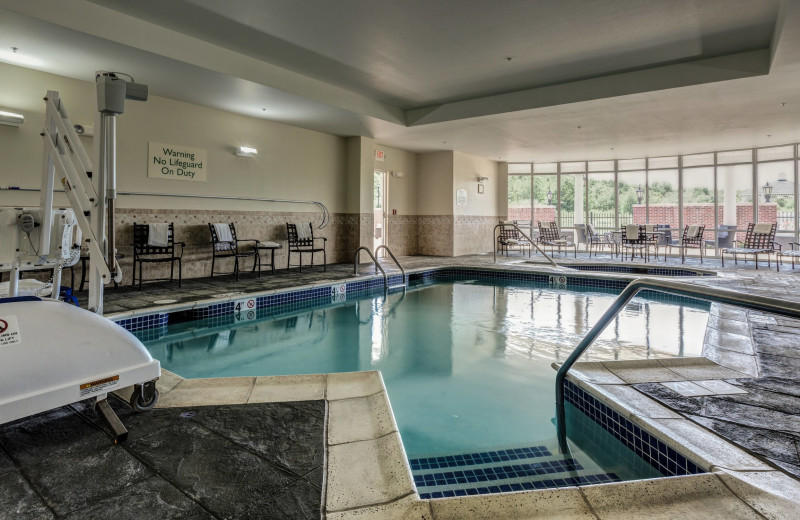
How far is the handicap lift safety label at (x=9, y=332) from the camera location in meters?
1.58

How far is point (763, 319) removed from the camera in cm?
391

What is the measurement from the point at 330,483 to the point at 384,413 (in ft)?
1.79

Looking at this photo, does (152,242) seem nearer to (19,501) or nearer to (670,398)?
(19,501)

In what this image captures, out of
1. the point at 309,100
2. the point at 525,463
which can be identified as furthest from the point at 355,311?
the point at 525,463

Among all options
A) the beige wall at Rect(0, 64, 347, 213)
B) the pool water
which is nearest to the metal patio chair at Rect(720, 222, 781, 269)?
the pool water

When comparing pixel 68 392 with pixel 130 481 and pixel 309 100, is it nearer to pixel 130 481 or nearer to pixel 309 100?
pixel 130 481

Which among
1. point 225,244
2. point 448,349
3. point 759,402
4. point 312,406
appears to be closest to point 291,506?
point 312,406

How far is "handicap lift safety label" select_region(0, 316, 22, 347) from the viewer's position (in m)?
1.58

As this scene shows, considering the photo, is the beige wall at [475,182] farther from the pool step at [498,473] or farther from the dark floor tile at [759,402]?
the pool step at [498,473]

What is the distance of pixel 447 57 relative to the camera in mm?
5371

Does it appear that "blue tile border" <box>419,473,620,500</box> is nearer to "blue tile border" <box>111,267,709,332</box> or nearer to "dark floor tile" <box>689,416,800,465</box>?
"dark floor tile" <box>689,416,800,465</box>

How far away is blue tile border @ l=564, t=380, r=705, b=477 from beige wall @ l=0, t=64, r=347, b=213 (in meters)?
5.98

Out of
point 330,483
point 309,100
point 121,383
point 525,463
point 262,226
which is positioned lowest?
point 525,463

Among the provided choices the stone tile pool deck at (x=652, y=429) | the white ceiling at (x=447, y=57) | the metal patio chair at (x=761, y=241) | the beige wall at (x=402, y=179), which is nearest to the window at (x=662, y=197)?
the metal patio chair at (x=761, y=241)
